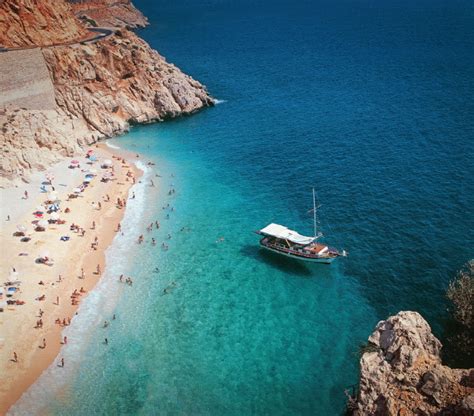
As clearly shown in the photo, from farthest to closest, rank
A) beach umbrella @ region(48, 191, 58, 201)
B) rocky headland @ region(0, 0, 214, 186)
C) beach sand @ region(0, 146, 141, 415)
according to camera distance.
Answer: rocky headland @ region(0, 0, 214, 186)
beach umbrella @ region(48, 191, 58, 201)
beach sand @ region(0, 146, 141, 415)

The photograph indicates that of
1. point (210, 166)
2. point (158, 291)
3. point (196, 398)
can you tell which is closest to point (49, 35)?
point (210, 166)

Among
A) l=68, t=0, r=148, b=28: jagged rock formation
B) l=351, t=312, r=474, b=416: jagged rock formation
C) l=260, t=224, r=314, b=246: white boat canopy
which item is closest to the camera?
l=351, t=312, r=474, b=416: jagged rock formation

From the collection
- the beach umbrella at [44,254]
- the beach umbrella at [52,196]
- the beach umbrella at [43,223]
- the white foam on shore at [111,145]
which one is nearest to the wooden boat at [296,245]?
the beach umbrella at [44,254]

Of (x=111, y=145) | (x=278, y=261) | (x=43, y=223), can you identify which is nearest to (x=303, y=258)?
(x=278, y=261)

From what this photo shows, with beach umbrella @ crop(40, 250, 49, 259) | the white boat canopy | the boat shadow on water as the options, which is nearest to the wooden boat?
the white boat canopy

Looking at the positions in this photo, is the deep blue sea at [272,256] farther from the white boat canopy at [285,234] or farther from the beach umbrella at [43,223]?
the beach umbrella at [43,223]

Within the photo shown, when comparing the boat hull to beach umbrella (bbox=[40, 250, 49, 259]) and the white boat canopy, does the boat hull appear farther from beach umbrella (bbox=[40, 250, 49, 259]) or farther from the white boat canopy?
beach umbrella (bbox=[40, 250, 49, 259])

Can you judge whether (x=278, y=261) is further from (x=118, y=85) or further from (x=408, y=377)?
(x=118, y=85)
